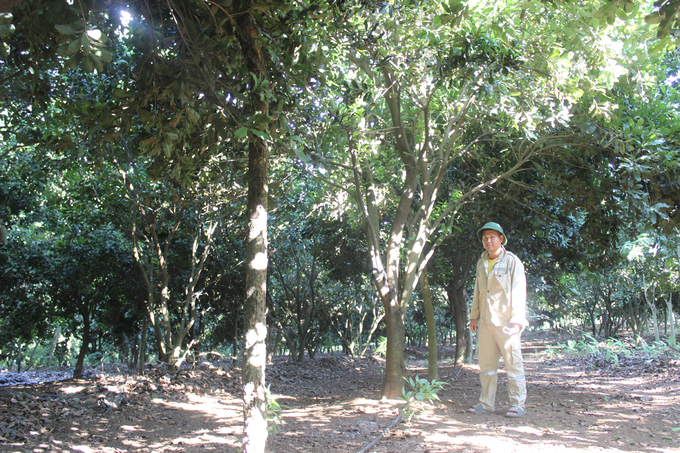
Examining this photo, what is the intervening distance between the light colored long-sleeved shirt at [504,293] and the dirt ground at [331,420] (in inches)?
39.8

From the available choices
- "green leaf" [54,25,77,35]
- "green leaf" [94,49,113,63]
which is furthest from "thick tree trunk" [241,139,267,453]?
"green leaf" [54,25,77,35]

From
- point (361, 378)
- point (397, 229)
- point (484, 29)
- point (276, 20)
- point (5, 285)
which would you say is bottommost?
point (361, 378)

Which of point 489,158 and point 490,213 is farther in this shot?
point 490,213

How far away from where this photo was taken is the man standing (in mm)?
4523

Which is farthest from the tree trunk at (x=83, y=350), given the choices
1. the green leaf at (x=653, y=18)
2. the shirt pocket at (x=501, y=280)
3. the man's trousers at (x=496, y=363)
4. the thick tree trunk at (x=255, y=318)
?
the green leaf at (x=653, y=18)

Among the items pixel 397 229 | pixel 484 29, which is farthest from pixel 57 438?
pixel 484 29

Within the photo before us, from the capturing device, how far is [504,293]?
185 inches

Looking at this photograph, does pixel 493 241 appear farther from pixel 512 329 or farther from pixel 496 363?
pixel 496 363

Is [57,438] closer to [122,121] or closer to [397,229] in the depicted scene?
[122,121]

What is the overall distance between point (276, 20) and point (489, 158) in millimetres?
4741

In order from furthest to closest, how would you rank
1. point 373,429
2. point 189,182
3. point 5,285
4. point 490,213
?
point 5,285 < point 490,213 < point 373,429 < point 189,182

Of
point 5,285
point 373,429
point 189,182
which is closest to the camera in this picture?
point 189,182

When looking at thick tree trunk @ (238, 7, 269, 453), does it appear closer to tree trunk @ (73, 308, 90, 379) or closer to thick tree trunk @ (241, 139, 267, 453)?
thick tree trunk @ (241, 139, 267, 453)

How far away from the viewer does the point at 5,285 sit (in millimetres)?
9273
